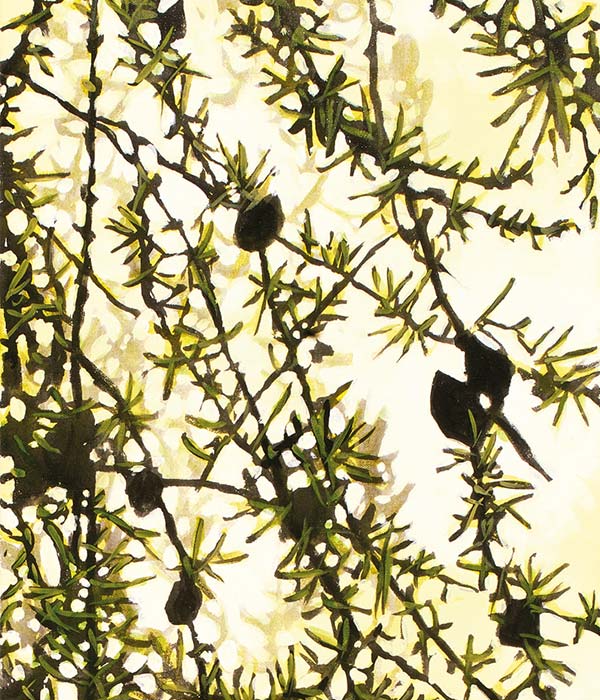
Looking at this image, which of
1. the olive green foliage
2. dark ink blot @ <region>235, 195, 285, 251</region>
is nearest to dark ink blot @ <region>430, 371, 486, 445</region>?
the olive green foliage

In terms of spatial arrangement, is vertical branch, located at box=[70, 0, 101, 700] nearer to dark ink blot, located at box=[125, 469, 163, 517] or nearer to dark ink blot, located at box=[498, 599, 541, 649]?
dark ink blot, located at box=[125, 469, 163, 517]

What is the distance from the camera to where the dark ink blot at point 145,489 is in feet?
1.25

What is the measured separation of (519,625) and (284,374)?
7.1 inches

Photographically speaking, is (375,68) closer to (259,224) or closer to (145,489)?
(259,224)

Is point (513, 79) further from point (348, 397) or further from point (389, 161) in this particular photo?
point (348, 397)

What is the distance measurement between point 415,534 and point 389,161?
0.19 metres

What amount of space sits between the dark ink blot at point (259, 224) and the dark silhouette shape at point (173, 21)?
0.10 metres


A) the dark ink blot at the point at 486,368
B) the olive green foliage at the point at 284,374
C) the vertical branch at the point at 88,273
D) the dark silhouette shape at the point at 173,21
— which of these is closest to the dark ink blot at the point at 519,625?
the olive green foliage at the point at 284,374

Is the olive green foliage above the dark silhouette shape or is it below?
below

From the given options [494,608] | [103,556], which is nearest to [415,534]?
[494,608]

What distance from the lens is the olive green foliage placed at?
376 mm

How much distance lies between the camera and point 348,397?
0.38 m

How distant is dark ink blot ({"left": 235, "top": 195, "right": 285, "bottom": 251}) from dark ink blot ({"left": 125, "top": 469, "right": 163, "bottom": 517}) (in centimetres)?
13

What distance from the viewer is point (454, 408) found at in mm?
377
